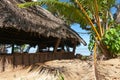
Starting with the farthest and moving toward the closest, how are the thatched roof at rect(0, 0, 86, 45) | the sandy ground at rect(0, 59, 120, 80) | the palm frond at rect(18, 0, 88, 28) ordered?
the palm frond at rect(18, 0, 88, 28) → the thatched roof at rect(0, 0, 86, 45) → the sandy ground at rect(0, 59, 120, 80)

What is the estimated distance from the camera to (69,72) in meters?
11.2

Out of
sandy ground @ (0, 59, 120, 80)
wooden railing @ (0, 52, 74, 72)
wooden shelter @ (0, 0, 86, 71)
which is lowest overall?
sandy ground @ (0, 59, 120, 80)

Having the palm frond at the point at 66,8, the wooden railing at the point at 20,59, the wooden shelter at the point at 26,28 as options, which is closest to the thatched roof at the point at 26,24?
the wooden shelter at the point at 26,28

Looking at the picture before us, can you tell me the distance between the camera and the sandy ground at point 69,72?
1088cm

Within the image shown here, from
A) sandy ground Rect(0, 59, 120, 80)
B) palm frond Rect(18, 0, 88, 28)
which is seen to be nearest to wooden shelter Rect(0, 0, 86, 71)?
palm frond Rect(18, 0, 88, 28)

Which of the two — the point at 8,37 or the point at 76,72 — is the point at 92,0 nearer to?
the point at 76,72

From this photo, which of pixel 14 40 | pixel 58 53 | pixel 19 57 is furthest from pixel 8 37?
pixel 19 57

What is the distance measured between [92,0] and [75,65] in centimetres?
262

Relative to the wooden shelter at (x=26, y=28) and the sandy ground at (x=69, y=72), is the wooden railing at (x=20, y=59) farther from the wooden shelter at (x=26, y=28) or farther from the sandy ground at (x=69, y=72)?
the sandy ground at (x=69, y=72)

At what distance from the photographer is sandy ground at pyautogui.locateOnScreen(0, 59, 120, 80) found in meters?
10.9

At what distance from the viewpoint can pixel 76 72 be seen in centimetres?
1129

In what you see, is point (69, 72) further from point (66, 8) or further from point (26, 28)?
point (66, 8)

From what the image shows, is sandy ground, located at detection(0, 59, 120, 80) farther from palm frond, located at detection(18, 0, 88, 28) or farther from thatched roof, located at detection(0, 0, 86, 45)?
palm frond, located at detection(18, 0, 88, 28)

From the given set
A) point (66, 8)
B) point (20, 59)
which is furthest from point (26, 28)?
point (66, 8)
